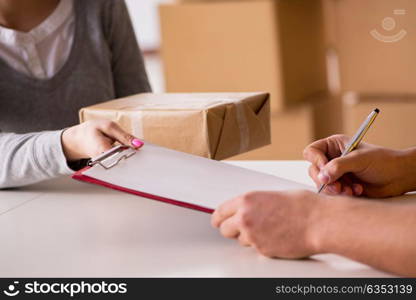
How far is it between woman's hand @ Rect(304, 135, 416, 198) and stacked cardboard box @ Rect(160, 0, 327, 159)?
1442mm

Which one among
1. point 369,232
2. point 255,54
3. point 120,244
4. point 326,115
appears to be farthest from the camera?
point 326,115

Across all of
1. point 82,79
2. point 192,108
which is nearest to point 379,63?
point 82,79

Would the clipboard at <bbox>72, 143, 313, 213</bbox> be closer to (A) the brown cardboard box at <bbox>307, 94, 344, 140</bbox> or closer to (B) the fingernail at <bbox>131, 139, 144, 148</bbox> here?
(B) the fingernail at <bbox>131, 139, 144, 148</bbox>

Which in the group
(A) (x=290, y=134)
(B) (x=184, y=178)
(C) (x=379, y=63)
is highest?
(B) (x=184, y=178)

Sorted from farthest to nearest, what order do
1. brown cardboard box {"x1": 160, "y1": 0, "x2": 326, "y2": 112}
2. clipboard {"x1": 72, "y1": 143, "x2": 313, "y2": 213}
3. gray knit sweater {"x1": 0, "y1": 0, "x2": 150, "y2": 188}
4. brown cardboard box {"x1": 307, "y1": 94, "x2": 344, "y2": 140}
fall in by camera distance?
brown cardboard box {"x1": 307, "y1": 94, "x2": 344, "y2": 140}
brown cardboard box {"x1": 160, "y1": 0, "x2": 326, "y2": 112}
gray knit sweater {"x1": 0, "y1": 0, "x2": 150, "y2": 188}
clipboard {"x1": 72, "y1": 143, "x2": 313, "y2": 213}

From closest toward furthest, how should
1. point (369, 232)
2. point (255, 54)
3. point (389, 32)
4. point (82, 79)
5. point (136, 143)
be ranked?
1. point (369, 232)
2. point (136, 143)
3. point (82, 79)
4. point (389, 32)
5. point (255, 54)

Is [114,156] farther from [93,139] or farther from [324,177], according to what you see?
[324,177]

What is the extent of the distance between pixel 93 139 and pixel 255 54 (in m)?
1.48

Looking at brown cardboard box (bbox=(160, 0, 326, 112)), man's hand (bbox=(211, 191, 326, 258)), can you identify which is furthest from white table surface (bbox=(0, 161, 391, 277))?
brown cardboard box (bbox=(160, 0, 326, 112))

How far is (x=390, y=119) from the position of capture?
92.0 inches

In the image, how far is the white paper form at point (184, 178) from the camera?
84 centimetres

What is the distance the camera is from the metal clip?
892 mm

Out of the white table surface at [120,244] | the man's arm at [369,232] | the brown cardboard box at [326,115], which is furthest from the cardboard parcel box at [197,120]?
the brown cardboard box at [326,115]

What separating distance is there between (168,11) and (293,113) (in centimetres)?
57
